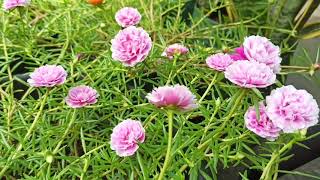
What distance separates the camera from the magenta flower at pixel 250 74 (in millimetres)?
482

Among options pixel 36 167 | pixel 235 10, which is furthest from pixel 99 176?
pixel 235 10

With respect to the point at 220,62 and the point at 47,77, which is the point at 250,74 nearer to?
the point at 220,62

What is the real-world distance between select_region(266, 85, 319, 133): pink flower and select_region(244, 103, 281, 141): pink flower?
0.02 m

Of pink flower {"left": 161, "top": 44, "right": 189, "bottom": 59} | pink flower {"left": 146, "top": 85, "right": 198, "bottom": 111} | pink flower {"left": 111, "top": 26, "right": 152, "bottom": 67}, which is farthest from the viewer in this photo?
pink flower {"left": 161, "top": 44, "right": 189, "bottom": 59}

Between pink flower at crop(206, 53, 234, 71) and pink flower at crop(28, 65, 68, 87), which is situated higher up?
pink flower at crop(28, 65, 68, 87)

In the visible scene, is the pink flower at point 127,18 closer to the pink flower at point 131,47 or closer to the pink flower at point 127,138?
the pink flower at point 131,47

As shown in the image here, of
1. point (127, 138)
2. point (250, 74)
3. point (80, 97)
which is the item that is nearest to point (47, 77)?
point (80, 97)

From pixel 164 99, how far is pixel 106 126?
279mm

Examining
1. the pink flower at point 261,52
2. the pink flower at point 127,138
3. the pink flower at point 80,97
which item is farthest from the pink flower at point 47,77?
the pink flower at point 261,52

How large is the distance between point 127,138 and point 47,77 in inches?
6.4

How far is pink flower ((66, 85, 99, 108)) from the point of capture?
0.61 metres

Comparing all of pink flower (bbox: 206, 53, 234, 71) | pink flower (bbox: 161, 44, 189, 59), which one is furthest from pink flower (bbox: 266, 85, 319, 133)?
pink flower (bbox: 161, 44, 189, 59)

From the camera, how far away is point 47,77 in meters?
0.60

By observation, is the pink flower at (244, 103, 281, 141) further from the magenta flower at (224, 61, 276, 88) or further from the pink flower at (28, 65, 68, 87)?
the pink flower at (28, 65, 68, 87)
